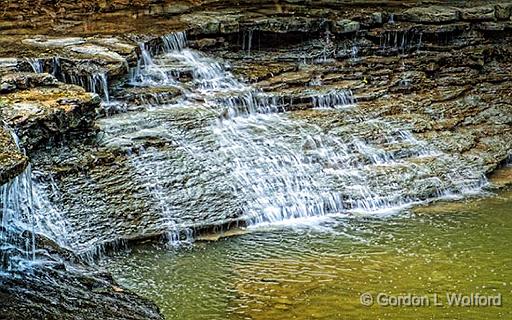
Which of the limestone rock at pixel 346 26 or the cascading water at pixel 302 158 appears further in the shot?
the limestone rock at pixel 346 26

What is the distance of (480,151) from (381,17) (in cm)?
305

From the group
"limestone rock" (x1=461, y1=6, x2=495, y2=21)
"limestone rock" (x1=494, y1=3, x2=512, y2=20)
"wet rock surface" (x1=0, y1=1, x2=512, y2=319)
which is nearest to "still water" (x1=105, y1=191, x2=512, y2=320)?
"wet rock surface" (x1=0, y1=1, x2=512, y2=319)

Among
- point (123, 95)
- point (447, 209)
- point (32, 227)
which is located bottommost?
point (447, 209)

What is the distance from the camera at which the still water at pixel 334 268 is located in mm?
5922

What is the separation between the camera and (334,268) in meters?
6.70

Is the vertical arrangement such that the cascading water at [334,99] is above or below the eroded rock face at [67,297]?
above

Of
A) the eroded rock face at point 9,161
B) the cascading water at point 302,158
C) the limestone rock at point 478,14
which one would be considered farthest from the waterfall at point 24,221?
the limestone rock at point 478,14

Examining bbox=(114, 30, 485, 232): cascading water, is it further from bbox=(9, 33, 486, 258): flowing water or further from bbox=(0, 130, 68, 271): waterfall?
bbox=(0, 130, 68, 271): waterfall

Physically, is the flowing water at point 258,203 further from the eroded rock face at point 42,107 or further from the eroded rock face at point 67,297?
the eroded rock face at point 67,297

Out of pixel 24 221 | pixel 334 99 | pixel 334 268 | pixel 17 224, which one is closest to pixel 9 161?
pixel 17 224

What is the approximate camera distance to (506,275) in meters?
6.55

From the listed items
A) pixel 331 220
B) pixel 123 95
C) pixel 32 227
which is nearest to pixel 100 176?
pixel 32 227

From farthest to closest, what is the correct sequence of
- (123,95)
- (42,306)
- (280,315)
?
(123,95), (280,315), (42,306)

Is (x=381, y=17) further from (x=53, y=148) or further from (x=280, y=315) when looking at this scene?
(x=280, y=315)
